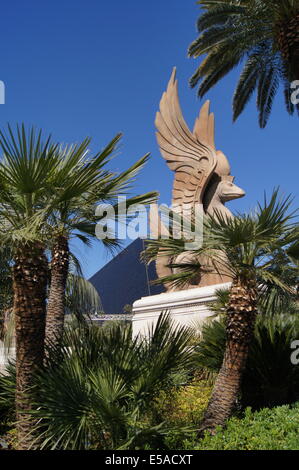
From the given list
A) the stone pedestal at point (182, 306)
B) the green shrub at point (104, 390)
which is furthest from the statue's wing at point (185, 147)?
the green shrub at point (104, 390)

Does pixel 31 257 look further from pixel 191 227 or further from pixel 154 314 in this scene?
pixel 154 314

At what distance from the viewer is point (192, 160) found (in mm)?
18234

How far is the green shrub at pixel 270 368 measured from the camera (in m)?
7.33

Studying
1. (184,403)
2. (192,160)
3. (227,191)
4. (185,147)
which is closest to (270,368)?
(184,403)

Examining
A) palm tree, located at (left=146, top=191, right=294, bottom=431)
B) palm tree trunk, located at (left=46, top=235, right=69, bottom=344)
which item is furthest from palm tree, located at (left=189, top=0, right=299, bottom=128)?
palm tree trunk, located at (left=46, top=235, right=69, bottom=344)

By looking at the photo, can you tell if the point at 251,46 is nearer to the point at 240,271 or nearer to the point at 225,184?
the point at 225,184

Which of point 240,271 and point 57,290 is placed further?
point 57,290

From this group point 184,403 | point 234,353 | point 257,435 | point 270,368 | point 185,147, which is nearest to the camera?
point 257,435

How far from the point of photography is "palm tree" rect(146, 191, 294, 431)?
5871 millimetres

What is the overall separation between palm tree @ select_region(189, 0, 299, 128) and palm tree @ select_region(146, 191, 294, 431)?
4813mm

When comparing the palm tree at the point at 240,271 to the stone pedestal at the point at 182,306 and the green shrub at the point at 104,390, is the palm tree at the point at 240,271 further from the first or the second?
the stone pedestal at the point at 182,306

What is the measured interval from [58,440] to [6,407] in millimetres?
2079

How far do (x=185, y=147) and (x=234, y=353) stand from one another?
13534mm

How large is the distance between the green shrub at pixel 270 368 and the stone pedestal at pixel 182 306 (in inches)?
210
